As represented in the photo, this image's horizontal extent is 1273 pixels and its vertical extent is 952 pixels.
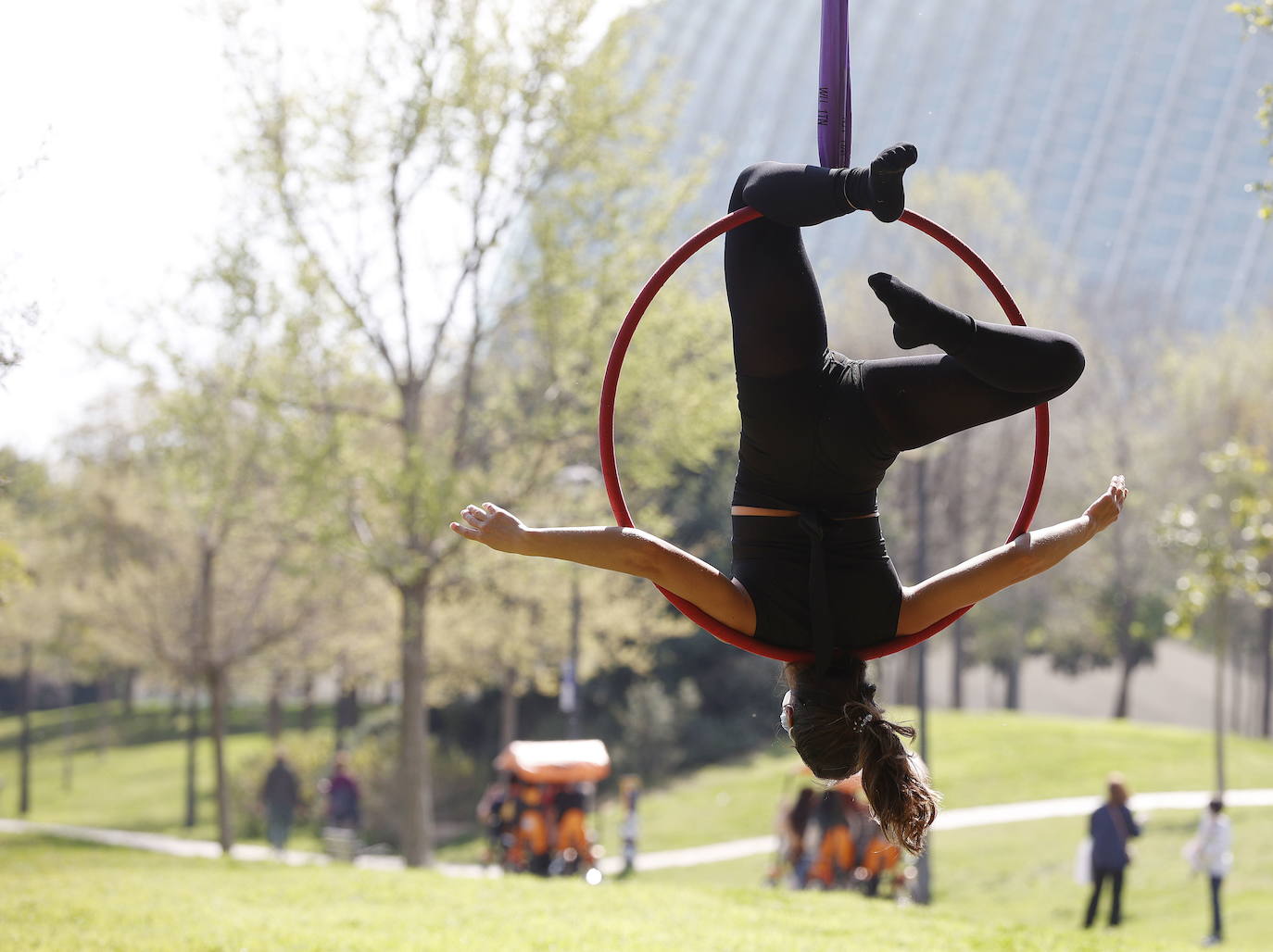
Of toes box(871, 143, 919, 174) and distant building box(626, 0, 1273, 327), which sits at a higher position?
distant building box(626, 0, 1273, 327)

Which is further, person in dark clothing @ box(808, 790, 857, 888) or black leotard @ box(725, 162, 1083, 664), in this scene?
person in dark clothing @ box(808, 790, 857, 888)

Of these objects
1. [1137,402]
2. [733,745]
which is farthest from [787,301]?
[1137,402]

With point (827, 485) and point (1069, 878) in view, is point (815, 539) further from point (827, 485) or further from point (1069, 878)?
point (1069, 878)

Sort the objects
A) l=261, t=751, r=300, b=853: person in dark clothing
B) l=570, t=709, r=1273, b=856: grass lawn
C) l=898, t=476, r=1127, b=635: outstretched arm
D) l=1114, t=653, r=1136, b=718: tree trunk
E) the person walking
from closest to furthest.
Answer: l=898, t=476, r=1127, b=635: outstretched arm
the person walking
l=261, t=751, r=300, b=853: person in dark clothing
l=570, t=709, r=1273, b=856: grass lawn
l=1114, t=653, r=1136, b=718: tree trunk

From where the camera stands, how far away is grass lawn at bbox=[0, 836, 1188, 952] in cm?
829

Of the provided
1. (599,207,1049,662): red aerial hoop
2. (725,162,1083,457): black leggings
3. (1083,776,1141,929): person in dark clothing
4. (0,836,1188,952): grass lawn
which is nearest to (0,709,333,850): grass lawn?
(0,836,1188,952): grass lawn

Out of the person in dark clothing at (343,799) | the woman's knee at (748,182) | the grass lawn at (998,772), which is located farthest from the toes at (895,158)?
the grass lawn at (998,772)

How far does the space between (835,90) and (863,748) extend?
2.49 metres

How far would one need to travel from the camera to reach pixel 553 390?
1716 centimetres

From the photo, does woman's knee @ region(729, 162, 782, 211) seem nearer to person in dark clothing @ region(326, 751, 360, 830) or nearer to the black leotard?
the black leotard

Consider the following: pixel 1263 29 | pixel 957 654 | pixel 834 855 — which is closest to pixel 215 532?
pixel 834 855

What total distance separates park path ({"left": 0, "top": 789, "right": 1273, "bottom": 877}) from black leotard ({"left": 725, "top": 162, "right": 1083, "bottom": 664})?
18.8 meters

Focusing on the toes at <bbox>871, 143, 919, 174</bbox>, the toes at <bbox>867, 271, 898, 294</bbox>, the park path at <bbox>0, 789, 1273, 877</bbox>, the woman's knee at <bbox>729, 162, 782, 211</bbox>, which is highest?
the woman's knee at <bbox>729, 162, 782, 211</bbox>

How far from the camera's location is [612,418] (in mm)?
5434
